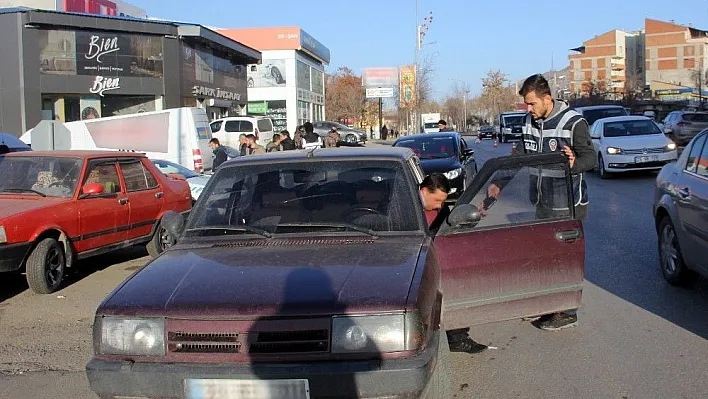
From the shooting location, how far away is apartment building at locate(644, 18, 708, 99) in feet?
339

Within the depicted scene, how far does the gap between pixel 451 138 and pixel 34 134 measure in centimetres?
1151

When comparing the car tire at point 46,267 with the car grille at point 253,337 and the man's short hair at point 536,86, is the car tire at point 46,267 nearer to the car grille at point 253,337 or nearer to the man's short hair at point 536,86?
the car grille at point 253,337

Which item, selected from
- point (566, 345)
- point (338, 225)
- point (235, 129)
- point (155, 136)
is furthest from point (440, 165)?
point (235, 129)

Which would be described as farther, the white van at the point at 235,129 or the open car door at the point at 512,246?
the white van at the point at 235,129

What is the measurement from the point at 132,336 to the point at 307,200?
62.7 inches

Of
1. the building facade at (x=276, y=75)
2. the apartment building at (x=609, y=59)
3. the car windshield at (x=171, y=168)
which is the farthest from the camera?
the apartment building at (x=609, y=59)

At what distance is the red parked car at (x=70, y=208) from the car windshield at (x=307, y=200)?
12.3 ft

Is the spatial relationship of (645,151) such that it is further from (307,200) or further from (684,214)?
(307,200)

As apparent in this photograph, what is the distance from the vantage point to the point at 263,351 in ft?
10.6

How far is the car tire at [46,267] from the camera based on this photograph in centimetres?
768

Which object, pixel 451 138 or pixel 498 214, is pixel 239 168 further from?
pixel 451 138

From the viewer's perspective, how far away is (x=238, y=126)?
30031 millimetres

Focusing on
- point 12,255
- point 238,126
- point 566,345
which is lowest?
point 566,345

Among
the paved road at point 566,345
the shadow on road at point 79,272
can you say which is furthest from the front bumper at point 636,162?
the shadow on road at point 79,272
